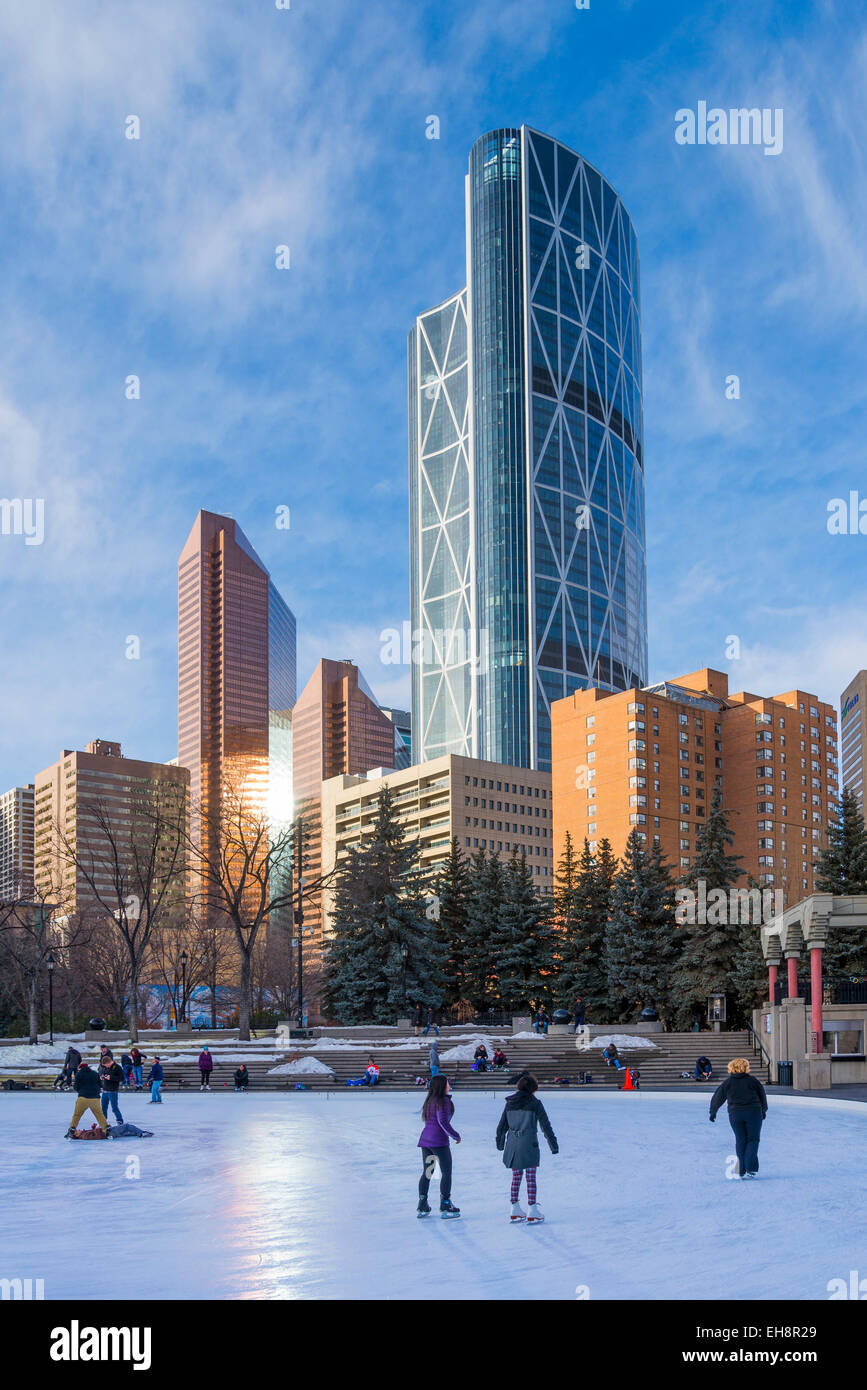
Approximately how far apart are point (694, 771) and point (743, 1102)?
150 meters

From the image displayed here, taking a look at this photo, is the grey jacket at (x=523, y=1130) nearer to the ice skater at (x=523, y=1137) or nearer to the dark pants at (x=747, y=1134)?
the ice skater at (x=523, y=1137)

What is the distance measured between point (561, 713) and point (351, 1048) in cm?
12504

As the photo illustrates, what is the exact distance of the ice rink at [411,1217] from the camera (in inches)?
360

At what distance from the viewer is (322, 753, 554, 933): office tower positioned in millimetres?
162125

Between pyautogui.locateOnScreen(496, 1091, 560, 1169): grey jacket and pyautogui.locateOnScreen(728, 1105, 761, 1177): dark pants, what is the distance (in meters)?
3.38

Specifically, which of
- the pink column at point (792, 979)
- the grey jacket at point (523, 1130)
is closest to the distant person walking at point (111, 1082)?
the grey jacket at point (523, 1130)

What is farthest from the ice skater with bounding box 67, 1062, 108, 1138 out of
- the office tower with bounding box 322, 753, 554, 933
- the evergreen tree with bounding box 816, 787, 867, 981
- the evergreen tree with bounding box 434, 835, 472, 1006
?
the office tower with bounding box 322, 753, 554, 933

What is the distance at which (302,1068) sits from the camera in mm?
39531

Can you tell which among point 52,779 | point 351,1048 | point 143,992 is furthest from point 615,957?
point 52,779

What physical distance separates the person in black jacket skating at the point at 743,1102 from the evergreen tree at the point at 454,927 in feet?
160

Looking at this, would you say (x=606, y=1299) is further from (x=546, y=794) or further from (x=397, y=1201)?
(x=546, y=794)

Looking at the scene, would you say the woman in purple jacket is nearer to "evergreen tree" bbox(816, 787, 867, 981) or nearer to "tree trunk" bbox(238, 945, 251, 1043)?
"tree trunk" bbox(238, 945, 251, 1043)

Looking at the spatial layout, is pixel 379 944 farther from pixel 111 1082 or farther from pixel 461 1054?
pixel 111 1082

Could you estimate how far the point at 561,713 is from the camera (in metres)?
167
